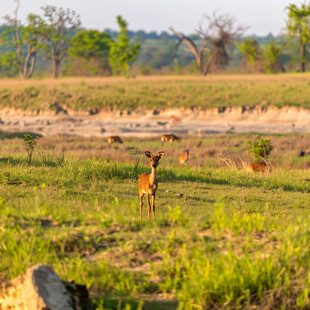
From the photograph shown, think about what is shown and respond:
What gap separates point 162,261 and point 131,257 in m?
0.41

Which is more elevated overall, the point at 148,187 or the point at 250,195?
the point at 148,187

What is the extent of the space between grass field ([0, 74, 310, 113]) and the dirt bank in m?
1.07

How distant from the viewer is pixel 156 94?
4875 centimetres

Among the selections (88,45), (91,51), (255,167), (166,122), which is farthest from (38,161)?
(91,51)

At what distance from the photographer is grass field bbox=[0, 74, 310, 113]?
45.3m

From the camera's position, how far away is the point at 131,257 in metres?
6.77

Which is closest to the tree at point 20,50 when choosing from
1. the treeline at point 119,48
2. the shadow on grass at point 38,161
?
the treeline at point 119,48

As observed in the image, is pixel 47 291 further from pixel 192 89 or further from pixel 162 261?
pixel 192 89

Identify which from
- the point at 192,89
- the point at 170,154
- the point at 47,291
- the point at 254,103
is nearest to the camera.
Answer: the point at 47,291

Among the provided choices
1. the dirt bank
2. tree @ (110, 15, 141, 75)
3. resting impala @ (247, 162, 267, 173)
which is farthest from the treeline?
resting impala @ (247, 162, 267, 173)

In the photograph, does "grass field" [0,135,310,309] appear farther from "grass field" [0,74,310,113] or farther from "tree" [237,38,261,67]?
"tree" [237,38,261,67]

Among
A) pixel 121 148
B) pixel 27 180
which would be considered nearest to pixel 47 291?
pixel 27 180

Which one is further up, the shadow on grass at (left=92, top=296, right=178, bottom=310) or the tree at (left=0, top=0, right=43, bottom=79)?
the tree at (left=0, top=0, right=43, bottom=79)

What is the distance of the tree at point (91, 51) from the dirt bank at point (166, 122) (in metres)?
38.7
